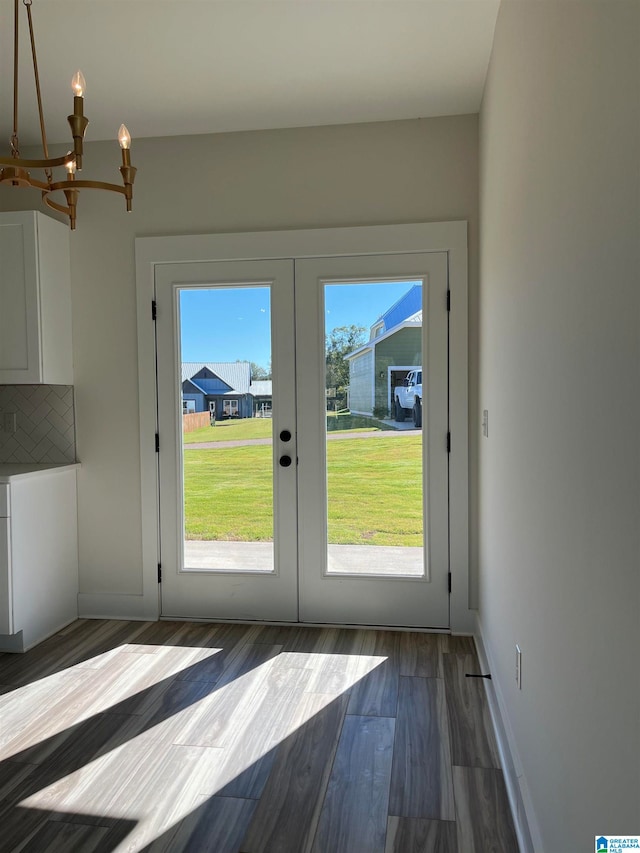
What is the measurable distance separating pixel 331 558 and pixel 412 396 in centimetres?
103

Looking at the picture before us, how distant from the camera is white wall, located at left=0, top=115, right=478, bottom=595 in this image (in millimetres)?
3457

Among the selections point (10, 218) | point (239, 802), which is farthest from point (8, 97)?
point (239, 802)

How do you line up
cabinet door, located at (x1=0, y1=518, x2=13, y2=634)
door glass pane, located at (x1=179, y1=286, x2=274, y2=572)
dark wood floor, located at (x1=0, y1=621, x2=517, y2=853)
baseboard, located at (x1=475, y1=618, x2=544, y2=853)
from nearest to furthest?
baseboard, located at (x1=475, y1=618, x2=544, y2=853) → dark wood floor, located at (x1=0, y1=621, x2=517, y2=853) → cabinet door, located at (x1=0, y1=518, x2=13, y2=634) → door glass pane, located at (x1=179, y1=286, x2=274, y2=572)

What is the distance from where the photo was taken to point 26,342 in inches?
140

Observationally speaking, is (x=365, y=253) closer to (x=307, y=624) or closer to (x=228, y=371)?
(x=228, y=371)

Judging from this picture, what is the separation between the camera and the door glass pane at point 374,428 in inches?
139

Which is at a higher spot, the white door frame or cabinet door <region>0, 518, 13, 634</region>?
the white door frame

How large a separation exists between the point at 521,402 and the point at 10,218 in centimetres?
302

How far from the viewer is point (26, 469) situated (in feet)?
11.6

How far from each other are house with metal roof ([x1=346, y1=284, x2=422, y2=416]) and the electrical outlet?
6.92 ft

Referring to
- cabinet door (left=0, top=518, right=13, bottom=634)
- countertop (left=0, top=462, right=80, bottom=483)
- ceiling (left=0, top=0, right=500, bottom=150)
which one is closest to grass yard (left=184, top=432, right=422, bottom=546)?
countertop (left=0, top=462, right=80, bottom=483)

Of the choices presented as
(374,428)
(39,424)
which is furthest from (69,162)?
(39,424)

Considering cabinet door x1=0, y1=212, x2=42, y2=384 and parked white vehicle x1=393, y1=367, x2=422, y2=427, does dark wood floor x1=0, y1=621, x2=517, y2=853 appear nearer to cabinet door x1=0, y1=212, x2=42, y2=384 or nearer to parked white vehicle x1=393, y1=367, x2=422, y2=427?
parked white vehicle x1=393, y1=367, x2=422, y2=427

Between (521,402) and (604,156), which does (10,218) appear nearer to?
(521,402)
